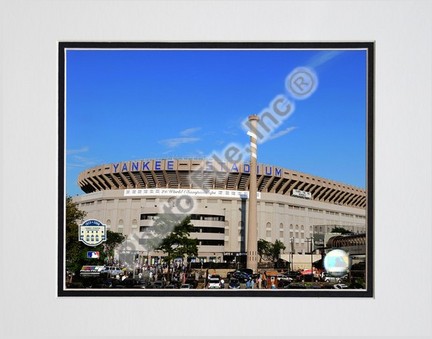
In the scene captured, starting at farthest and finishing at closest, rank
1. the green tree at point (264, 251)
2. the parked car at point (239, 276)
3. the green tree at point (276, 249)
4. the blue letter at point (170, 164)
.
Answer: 1. the green tree at point (276, 249)
2. the green tree at point (264, 251)
3. the parked car at point (239, 276)
4. the blue letter at point (170, 164)

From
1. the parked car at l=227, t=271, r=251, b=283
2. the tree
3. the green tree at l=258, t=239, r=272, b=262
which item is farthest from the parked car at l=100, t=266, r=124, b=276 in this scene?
the green tree at l=258, t=239, r=272, b=262

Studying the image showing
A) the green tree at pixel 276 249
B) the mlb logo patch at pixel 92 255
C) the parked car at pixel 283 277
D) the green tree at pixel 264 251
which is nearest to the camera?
the mlb logo patch at pixel 92 255

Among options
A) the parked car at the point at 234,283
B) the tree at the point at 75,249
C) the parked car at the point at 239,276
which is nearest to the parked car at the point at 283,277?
the parked car at the point at 239,276

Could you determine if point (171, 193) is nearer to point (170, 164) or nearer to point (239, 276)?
point (239, 276)

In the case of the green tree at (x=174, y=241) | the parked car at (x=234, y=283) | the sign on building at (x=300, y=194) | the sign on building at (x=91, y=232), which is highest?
the sign on building at (x=300, y=194)

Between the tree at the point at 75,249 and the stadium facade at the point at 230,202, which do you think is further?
the stadium facade at the point at 230,202

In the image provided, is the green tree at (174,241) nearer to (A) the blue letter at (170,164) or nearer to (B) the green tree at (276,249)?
(A) the blue letter at (170,164)

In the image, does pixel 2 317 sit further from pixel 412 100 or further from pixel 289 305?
pixel 412 100

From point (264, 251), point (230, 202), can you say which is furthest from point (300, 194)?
point (230, 202)

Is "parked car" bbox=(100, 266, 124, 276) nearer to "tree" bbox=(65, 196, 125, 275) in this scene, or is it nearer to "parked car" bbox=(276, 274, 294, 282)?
"tree" bbox=(65, 196, 125, 275)
